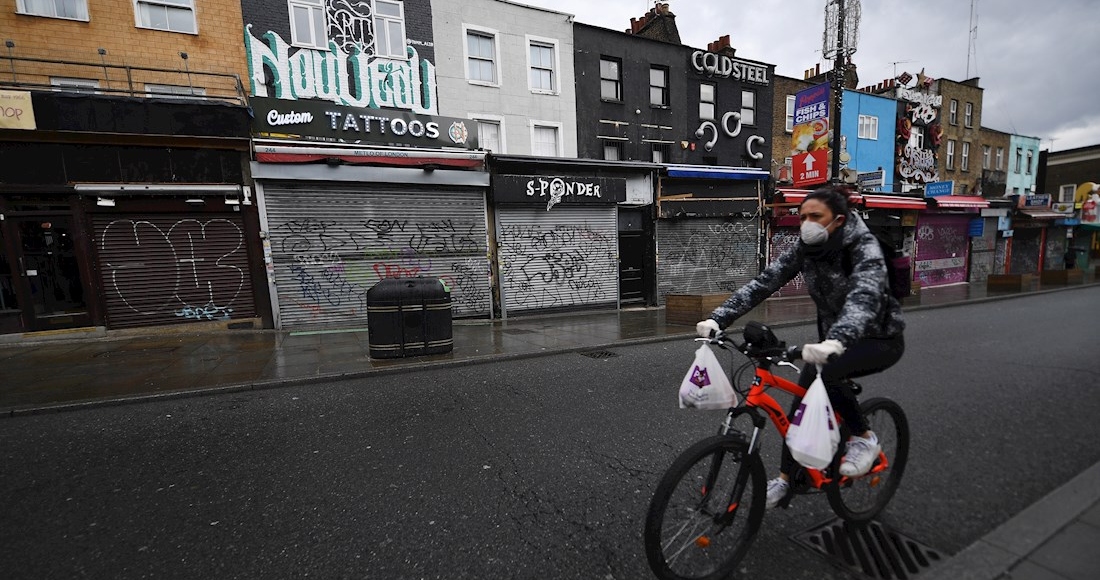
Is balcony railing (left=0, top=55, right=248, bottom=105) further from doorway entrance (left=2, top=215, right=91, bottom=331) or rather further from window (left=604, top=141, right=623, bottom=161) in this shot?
window (left=604, top=141, right=623, bottom=161)

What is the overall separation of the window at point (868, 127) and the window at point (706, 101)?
9.18m

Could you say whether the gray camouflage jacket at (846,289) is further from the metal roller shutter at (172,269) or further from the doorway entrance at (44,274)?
the doorway entrance at (44,274)

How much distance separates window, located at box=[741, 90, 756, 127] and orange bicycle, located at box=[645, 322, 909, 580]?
59.8 feet

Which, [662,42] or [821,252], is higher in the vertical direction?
[662,42]

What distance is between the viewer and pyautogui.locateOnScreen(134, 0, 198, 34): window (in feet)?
34.9

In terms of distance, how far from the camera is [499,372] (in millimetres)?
6742

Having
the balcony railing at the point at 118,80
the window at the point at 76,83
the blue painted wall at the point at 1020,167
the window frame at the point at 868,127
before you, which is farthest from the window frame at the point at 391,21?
the blue painted wall at the point at 1020,167

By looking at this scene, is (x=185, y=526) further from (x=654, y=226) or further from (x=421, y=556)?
(x=654, y=226)

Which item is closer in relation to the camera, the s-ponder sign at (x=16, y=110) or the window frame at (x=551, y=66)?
the s-ponder sign at (x=16, y=110)

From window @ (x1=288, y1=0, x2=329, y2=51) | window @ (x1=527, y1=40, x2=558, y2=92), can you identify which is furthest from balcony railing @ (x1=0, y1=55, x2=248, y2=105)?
window @ (x1=527, y1=40, x2=558, y2=92)

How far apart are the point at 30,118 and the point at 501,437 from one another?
11904 mm

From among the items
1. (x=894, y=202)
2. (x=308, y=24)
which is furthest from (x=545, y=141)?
(x=894, y=202)

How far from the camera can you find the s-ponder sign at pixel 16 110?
8.65 m

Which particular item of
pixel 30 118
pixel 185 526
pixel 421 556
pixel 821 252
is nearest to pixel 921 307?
pixel 821 252
